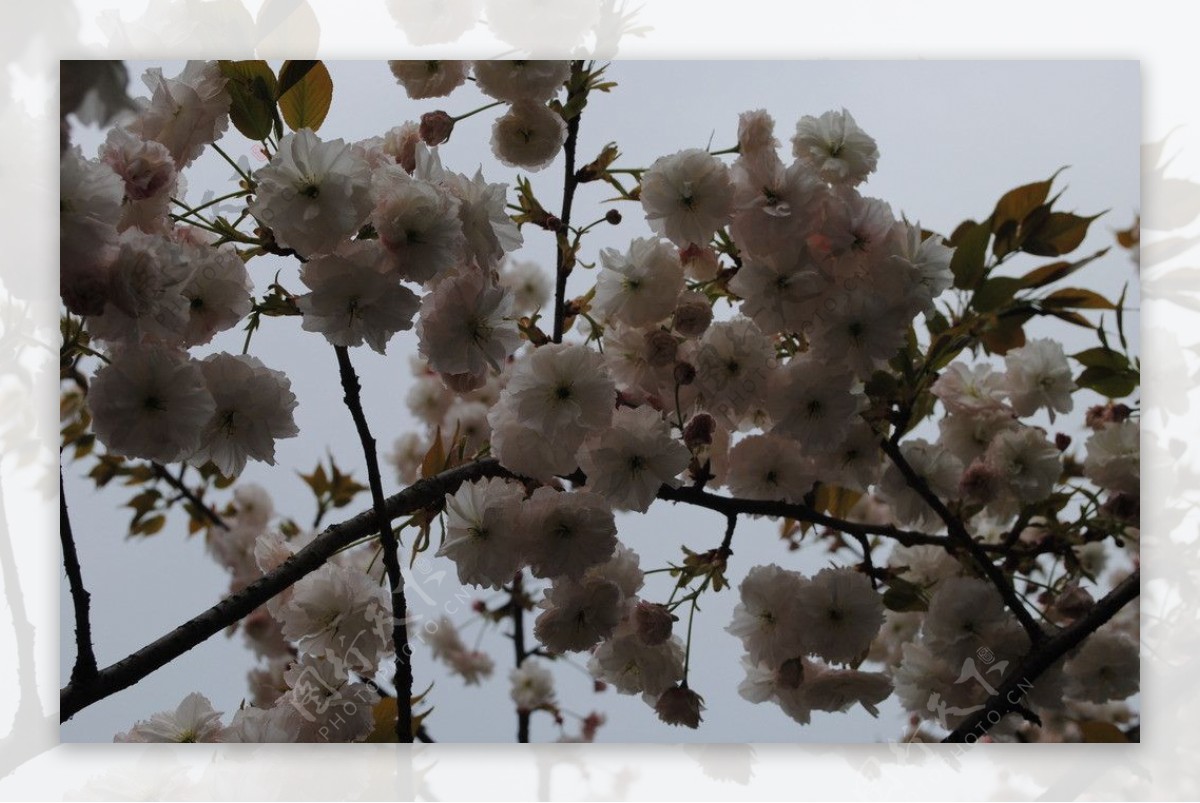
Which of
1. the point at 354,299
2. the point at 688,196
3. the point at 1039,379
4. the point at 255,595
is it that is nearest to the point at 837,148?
the point at 688,196

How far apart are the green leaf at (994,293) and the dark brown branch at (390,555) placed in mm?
668

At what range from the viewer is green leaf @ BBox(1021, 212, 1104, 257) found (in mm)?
1197

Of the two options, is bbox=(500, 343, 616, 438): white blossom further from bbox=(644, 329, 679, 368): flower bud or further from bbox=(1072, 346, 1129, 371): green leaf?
bbox=(1072, 346, 1129, 371): green leaf

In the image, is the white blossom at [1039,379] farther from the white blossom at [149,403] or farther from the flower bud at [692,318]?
the white blossom at [149,403]

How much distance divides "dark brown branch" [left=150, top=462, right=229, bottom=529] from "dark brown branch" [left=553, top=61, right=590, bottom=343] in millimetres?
578

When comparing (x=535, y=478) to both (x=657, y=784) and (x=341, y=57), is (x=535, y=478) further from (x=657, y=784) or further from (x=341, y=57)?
(x=341, y=57)

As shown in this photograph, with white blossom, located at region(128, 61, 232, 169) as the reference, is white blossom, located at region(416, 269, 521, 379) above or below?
below

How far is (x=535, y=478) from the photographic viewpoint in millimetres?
969

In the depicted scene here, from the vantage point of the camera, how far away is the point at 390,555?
3.28 ft

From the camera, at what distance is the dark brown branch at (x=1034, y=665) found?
114cm

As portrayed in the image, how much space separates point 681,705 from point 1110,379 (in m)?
0.62

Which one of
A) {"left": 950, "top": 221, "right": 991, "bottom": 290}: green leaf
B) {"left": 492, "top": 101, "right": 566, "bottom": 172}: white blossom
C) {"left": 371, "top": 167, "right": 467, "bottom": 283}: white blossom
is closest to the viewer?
{"left": 371, "top": 167, "right": 467, "bottom": 283}: white blossom

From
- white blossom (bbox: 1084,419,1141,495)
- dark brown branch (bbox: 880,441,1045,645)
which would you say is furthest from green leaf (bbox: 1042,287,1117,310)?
dark brown branch (bbox: 880,441,1045,645)

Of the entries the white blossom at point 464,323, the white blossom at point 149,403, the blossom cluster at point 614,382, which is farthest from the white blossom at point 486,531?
the white blossom at point 149,403
